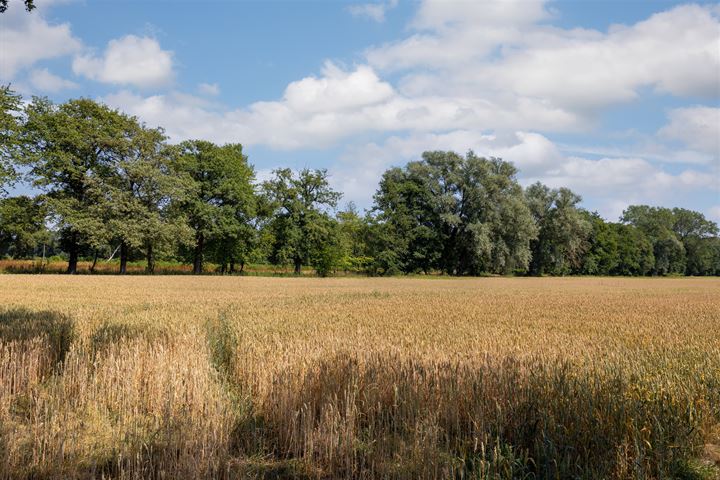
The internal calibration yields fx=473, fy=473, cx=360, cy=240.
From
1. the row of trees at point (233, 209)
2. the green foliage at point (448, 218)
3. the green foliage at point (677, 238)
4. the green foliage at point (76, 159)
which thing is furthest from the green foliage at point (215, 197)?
the green foliage at point (677, 238)

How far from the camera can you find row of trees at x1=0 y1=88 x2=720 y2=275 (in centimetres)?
4978

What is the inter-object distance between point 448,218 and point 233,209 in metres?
A: 29.7

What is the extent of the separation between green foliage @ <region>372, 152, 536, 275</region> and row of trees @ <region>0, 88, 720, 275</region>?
19 cm

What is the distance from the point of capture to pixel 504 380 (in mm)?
6332

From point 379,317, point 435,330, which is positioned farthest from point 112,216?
point 435,330

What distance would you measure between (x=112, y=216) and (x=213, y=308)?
3841 cm

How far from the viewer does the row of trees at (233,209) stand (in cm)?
4978

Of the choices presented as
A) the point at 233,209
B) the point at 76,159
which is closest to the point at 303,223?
the point at 233,209

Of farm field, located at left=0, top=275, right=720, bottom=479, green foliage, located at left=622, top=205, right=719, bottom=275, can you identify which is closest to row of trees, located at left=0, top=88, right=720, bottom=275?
green foliage, located at left=622, top=205, right=719, bottom=275

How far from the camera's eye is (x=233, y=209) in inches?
2389

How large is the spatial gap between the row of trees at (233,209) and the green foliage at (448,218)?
190 millimetres

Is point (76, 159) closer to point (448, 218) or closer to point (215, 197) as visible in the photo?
point (215, 197)

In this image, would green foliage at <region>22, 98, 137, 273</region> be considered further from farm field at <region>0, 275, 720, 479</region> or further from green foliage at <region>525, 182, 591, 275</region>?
green foliage at <region>525, 182, 591, 275</region>

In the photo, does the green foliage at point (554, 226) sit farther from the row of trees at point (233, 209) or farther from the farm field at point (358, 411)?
the farm field at point (358, 411)
